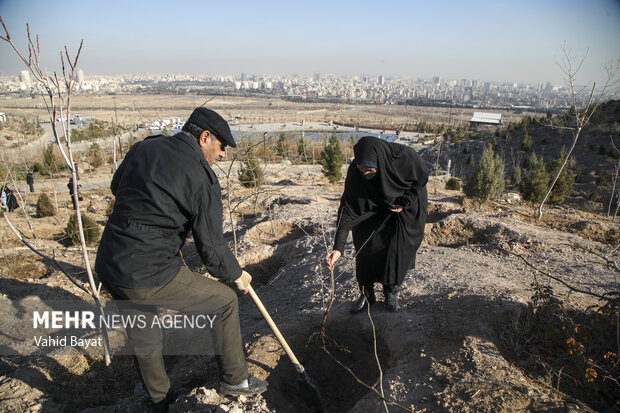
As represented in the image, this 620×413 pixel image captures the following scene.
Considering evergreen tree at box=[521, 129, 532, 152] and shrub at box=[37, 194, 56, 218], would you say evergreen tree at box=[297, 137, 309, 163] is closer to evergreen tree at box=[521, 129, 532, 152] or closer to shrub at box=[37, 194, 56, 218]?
shrub at box=[37, 194, 56, 218]

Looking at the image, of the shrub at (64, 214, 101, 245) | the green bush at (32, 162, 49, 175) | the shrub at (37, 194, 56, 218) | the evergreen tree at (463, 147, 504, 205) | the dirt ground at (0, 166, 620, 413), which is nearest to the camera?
the dirt ground at (0, 166, 620, 413)

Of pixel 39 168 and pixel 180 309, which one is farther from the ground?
pixel 180 309

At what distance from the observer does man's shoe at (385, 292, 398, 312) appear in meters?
3.10

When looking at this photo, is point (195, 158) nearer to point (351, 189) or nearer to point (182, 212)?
point (182, 212)

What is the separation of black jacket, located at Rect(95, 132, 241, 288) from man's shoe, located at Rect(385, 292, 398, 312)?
5.82ft

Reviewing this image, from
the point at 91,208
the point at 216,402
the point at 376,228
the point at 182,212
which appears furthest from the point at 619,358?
the point at 91,208

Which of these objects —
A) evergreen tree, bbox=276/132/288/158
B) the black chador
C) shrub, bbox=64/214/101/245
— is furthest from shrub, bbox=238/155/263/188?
the black chador

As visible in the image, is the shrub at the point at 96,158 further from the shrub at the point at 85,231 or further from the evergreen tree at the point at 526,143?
the evergreen tree at the point at 526,143

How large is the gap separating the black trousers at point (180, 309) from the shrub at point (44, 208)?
10.2 metres

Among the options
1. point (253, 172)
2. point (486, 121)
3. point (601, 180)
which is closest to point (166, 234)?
point (253, 172)

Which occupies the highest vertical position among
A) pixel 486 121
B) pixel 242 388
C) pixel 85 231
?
pixel 486 121

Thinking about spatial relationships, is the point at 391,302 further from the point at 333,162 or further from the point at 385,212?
the point at 333,162

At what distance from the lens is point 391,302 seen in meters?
3.11

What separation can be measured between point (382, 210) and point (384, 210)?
0.7 inches
